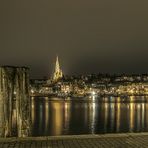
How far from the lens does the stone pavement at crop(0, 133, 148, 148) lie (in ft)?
38.5

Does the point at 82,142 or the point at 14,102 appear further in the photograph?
the point at 14,102

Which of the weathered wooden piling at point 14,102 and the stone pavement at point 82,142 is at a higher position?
the weathered wooden piling at point 14,102

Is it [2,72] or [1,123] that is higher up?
[2,72]

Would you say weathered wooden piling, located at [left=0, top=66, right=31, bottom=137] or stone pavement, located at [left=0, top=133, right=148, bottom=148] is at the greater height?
weathered wooden piling, located at [left=0, top=66, right=31, bottom=137]

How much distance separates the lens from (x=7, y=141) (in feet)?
40.6

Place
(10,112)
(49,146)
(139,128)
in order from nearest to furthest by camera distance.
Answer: (49,146) < (10,112) < (139,128)

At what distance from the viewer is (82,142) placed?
12273 mm

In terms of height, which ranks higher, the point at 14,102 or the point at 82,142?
the point at 14,102

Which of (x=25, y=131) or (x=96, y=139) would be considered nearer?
(x=96, y=139)

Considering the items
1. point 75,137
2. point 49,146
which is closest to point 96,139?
point 75,137

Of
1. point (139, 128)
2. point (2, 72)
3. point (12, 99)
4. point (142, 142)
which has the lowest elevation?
point (139, 128)

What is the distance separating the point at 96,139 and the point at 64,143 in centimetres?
119

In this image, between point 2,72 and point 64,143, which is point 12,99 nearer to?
point 2,72

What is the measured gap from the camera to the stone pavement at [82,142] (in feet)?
38.5
